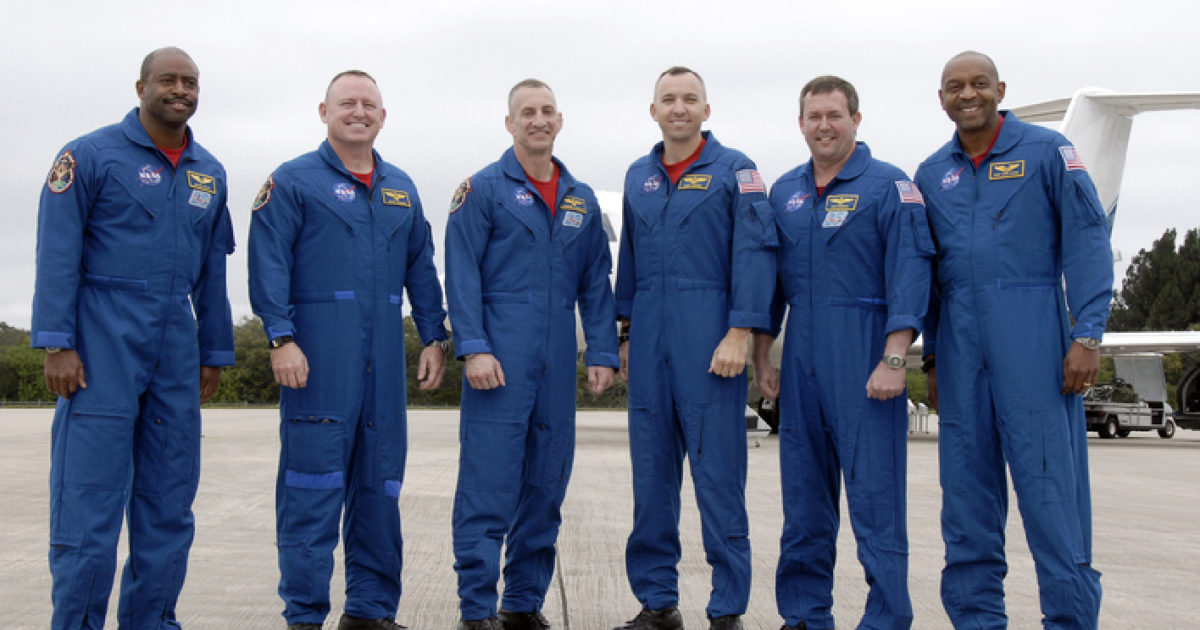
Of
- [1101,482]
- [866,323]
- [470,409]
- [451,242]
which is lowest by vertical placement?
[1101,482]

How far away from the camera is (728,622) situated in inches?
146

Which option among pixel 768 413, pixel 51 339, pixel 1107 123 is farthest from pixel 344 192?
pixel 1107 123

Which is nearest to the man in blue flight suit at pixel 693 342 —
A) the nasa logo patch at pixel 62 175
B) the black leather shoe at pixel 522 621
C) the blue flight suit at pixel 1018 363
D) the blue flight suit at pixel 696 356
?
the blue flight suit at pixel 696 356

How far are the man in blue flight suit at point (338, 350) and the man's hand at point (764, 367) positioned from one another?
1.50m

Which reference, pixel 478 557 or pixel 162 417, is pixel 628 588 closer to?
pixel 478 557

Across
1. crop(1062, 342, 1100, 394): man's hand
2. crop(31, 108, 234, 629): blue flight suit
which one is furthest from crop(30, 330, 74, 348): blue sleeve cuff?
crop(1062, 342, 1100, 394): man's hand

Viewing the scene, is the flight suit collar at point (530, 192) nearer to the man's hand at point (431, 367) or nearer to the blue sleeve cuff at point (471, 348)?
the blue sleeve cuff at point (471, 348)

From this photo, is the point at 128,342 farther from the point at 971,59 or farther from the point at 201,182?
the point at 971,59

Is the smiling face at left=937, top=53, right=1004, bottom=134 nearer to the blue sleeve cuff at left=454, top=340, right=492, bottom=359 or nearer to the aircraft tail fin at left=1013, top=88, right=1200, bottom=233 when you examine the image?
the blue sleeve cuff at left=454, top=340, right=492, bottom=359

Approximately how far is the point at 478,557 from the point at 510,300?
1.05 m

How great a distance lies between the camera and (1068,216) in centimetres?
347

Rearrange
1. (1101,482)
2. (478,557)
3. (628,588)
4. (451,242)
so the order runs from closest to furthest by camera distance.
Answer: (478,557) → (451,242) → (628,588) → (1101,482)

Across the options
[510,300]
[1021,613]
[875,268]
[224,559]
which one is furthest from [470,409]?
[1021,613]

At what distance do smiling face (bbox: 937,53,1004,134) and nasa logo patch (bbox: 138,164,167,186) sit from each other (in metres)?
3.04
